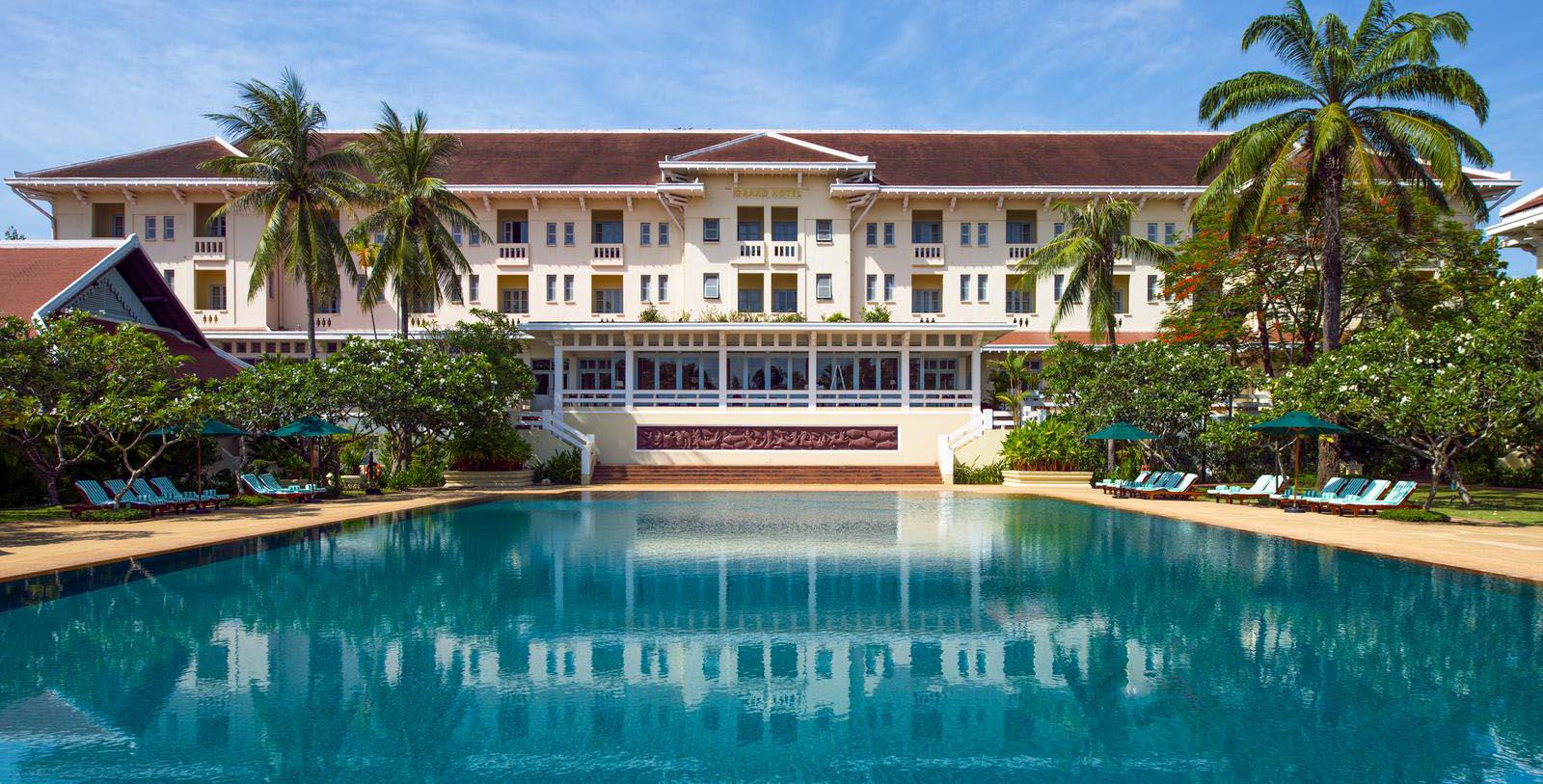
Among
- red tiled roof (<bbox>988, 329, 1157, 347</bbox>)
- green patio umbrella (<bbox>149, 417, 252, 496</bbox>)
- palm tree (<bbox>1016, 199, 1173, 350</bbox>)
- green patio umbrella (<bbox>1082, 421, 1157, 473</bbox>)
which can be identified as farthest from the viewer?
red tiled roof (<bbox>988, 329, 1157, 347</bbox>)

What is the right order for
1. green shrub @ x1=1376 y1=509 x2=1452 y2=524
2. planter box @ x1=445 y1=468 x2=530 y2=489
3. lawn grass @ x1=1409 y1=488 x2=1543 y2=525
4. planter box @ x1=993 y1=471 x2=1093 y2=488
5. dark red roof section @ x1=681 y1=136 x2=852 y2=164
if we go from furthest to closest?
1. dark red roof section @ x1=681 y1=136 x2=852 y2=164
2. planter box @ x1=445 y1=468 x2=530 y2=489
3. planter box @ x1=993 y1=471 x2=1093 y2=488
4. lawn grass @ x1=1409 y1=488 x2=1543 y2=525
5. green shrub @ x1=1376 y1=509 x2=1452 y2=524

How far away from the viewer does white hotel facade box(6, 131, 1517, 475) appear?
126 feet

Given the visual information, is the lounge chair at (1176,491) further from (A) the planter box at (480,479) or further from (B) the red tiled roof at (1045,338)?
(A) the planter box at (480,479)

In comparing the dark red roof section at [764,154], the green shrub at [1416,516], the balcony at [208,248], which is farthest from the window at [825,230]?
the balcony at [208,248]

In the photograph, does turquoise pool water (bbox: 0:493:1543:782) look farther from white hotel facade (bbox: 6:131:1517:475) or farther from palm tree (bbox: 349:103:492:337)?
white hotel facade (bbox: 6:131:1517:475)

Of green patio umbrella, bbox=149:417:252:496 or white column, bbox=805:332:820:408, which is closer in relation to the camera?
green patio umbrella, bbox=149:417:252:496

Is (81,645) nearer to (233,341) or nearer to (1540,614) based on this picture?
(1540,614)

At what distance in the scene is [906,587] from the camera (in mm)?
12148

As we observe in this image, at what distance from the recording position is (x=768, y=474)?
33.6m

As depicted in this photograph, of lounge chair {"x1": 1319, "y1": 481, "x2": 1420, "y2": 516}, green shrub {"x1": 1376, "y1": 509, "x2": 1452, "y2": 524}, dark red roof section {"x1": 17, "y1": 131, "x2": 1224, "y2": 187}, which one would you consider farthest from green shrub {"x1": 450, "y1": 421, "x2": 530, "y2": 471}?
green shrub {"x1": 1376, "y1": 509, "x2": 1452, "y2": 524}

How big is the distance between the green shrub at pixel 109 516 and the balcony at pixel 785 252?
25.8 meters

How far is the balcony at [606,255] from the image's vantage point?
135ft

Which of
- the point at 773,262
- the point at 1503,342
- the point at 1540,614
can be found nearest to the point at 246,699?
the point at 1540,614

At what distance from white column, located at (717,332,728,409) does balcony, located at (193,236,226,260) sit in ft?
72.9
